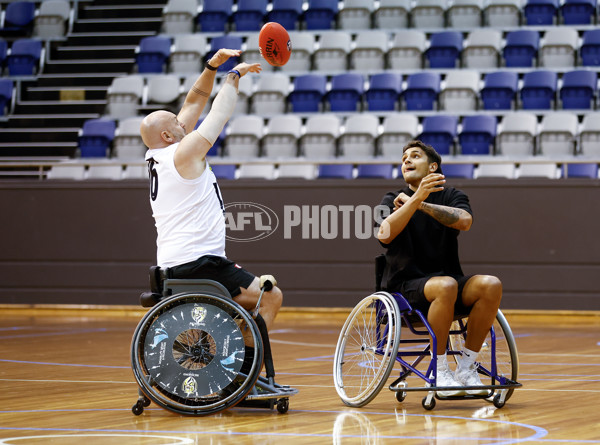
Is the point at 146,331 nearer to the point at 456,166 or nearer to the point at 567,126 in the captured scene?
the point at 456,166

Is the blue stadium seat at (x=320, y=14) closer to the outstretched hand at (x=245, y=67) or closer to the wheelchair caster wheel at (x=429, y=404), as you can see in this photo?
the outstretched hand at (x=245, y=67)

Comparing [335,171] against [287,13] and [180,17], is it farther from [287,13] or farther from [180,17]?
[180,17]

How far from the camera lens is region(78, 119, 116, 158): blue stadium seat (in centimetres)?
1100

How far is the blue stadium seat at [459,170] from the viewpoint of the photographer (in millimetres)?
9297

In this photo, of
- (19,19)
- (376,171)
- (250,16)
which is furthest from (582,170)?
(19,19)

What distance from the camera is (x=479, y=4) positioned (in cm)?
1186

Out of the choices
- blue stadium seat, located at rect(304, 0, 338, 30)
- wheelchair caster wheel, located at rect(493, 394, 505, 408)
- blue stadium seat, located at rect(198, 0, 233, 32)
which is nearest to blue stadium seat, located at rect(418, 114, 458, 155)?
blue stadium seat, located at rect(304, 0, 338, 30)

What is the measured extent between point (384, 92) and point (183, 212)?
722cm

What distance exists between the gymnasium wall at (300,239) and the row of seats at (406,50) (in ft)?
8.48

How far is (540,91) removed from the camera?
34.3ft

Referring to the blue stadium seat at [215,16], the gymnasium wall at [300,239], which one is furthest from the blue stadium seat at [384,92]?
the blue stadium seat at [215,16]

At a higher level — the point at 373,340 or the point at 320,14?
the point at 320,14

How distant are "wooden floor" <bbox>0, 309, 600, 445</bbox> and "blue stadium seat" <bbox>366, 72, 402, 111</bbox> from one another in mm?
4689

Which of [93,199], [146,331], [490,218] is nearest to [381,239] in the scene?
[146,331]
